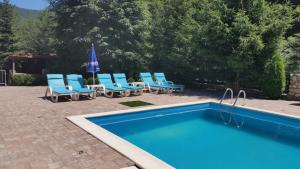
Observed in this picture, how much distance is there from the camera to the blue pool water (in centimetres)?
558

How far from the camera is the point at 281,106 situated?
1023cm

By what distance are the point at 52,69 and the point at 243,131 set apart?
18.2 metres

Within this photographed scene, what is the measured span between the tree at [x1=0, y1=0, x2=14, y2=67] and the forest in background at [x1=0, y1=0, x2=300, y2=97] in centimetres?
825

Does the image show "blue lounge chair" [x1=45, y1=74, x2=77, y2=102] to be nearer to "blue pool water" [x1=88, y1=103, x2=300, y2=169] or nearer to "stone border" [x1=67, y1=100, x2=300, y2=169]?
"stone border" [x1=67, y1=100, x2=300, y2=169]

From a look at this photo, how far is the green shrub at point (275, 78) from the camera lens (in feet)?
39.5

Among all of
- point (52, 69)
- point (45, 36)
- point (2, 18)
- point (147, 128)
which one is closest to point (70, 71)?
point (52, 69)

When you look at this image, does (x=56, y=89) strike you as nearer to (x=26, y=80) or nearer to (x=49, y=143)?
(x=49, y=143)

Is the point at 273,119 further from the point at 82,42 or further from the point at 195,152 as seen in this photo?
the point at 82,42

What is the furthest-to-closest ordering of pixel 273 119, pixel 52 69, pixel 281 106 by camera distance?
pixel 52 69, pixel 281 106, pixel 273 119

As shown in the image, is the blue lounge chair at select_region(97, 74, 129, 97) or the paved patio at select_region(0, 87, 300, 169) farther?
the blue lounge chair at select_region(97, 74, 129, 97)

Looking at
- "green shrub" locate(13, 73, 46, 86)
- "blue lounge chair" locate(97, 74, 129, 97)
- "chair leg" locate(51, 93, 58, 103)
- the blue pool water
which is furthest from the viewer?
"green shrub" locate(13, 73, 46, 86)

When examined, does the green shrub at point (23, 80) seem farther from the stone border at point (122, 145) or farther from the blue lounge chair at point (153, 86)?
the stone border at point (122, 145)

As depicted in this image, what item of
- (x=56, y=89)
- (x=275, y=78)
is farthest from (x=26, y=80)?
(x=275, y=78)

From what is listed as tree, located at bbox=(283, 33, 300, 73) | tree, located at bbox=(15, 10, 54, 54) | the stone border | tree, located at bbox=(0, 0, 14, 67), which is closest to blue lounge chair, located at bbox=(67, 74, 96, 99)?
the stone border
